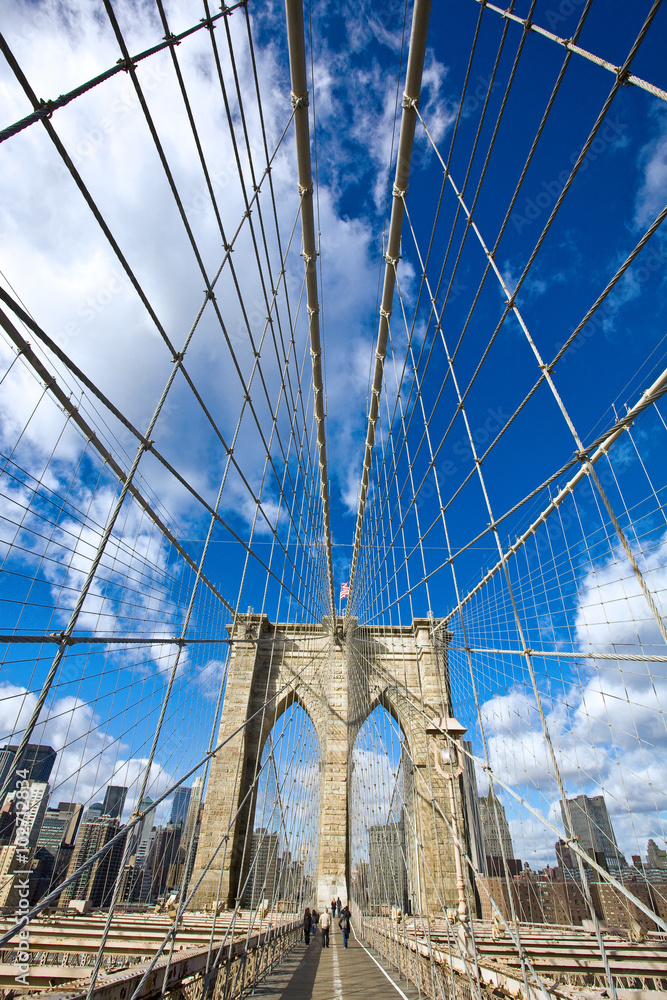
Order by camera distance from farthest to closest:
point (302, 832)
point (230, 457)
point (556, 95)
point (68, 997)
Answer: point (302, 832)
point (230, 457)
point (556, 95)
point (68, 997)

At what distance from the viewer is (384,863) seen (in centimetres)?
1278

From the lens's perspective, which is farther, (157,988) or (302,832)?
(302,832)

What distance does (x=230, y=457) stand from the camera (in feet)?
16.2

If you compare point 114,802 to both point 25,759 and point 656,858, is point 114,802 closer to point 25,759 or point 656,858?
point 25,759

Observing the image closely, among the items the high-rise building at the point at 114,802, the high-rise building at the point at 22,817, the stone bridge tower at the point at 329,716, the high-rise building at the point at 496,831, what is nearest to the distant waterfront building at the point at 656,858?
the high-rise building at the point at 496,831

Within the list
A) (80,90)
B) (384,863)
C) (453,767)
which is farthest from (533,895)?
(80,90)

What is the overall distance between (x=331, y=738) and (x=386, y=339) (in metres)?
13.4

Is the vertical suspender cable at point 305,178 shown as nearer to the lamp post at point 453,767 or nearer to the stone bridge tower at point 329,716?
the lamp post at point 453,767

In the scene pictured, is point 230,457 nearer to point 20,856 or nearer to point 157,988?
point 20,856

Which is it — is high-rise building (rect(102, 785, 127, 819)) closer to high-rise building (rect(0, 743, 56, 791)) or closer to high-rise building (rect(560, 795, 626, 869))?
high-rise building (rect(0, 743, 56, 791))

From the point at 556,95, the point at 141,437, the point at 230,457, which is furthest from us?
the point at 230,457

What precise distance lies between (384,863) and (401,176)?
48.0 feet

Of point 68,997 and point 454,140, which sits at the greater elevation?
point 454,140

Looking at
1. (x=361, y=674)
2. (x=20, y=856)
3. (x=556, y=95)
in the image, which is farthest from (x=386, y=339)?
(x=361, y=674)
